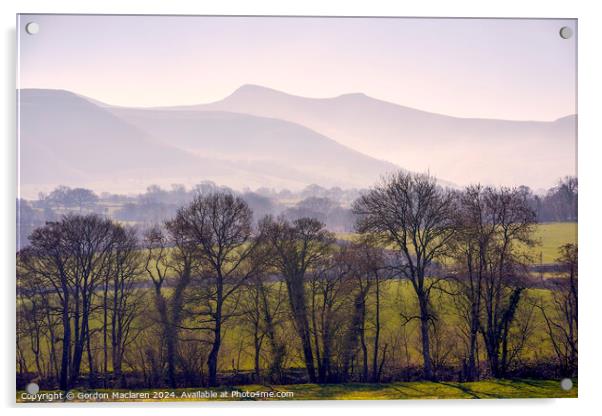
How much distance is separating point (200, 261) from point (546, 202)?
2809 mm

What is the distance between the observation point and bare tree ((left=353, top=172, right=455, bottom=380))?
22.6 ft

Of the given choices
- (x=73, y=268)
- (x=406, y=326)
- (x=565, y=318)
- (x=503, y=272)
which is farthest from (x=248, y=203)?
(x=565, y=318)

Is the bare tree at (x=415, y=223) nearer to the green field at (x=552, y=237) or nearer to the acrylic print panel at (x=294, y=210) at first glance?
the acrylic print panel at (x=294, y=210)

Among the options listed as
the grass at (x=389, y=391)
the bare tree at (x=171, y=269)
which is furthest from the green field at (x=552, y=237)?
the bare tree at (x=171, y=269)

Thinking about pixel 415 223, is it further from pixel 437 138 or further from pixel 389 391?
pixel 389 391

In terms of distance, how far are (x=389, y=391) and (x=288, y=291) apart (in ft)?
3.69

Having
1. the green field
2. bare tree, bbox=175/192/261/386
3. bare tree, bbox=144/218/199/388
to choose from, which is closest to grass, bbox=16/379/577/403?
bare tree, bbox=175/192/261/386

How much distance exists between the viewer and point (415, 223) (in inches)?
274

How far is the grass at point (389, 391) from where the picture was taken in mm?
6754

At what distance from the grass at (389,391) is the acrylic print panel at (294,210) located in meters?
0.02

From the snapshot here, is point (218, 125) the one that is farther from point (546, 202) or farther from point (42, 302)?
point (546, 202)

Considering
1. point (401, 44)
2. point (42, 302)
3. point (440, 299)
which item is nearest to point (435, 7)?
point (401, 44)

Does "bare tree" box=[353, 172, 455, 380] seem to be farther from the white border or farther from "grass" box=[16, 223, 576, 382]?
the white border
